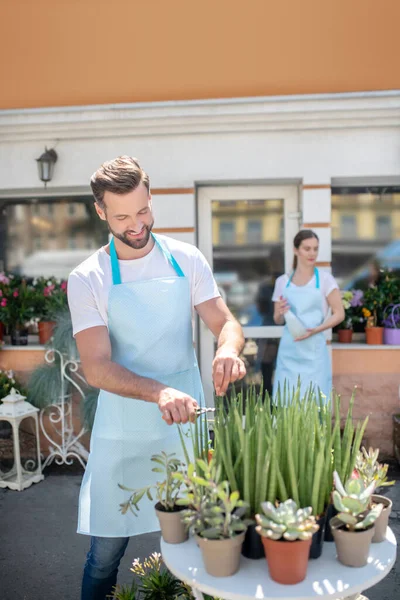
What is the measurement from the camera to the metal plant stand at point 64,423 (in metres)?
4.64

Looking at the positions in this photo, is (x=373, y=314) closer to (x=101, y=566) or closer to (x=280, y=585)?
(x=101, y=566)

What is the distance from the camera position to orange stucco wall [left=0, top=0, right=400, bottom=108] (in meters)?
4.75

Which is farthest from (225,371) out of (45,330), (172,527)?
(45,330)

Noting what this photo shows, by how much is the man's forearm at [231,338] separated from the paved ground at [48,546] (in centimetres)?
162

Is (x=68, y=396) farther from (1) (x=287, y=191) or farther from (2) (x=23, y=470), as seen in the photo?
(1) (x=287, y=191)

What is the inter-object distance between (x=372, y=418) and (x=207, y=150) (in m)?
2.55

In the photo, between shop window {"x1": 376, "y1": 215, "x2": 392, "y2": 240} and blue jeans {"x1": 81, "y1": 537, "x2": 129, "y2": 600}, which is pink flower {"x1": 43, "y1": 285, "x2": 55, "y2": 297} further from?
blue jeans {"x1": 81, "y1": 537, "x2": 129, "y2": 600}

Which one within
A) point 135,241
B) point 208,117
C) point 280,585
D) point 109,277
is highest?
point 208,117

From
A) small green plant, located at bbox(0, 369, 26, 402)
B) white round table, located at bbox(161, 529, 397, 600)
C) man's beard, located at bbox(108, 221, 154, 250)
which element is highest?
man's beard, located at bbox(108, 221, 154, 250)

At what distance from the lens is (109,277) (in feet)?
7.46

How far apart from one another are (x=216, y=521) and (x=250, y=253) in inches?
152

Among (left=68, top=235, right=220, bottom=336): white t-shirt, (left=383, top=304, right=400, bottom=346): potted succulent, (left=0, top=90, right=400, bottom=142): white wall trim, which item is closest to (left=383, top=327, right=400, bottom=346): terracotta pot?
(left=383, top=304, right=400, bottom=346): potted succulent

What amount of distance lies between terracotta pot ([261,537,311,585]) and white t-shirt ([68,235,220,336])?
3.52ft

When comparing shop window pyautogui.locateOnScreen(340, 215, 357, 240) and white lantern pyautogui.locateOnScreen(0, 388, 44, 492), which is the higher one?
shop window pyautogui.locateOnScreen(340, 215, 357, 240)
